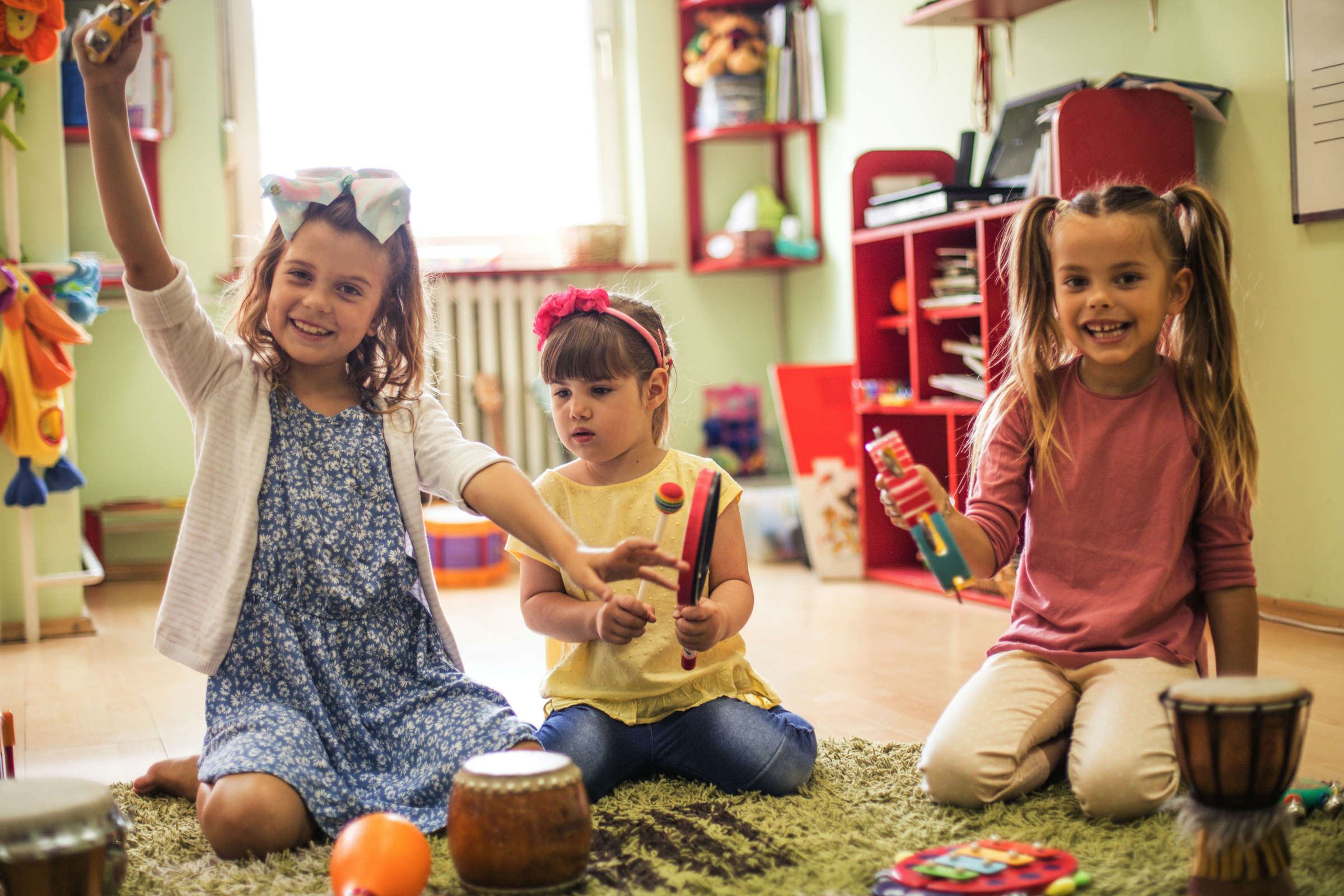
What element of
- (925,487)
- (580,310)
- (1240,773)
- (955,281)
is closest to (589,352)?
(580,310)

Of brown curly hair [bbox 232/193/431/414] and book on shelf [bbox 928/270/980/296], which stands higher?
book on shelf [bbox 928/270/980/296]

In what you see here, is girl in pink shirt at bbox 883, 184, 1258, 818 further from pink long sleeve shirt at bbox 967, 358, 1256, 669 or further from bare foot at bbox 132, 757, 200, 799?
bare foot at bbox 132, 757, 200, 799

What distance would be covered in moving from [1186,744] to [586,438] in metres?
0.75

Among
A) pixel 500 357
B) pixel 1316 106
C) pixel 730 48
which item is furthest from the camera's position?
Answer: pixel 500 357

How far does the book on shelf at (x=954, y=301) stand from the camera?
288cm

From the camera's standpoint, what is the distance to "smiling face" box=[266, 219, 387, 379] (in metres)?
1.39

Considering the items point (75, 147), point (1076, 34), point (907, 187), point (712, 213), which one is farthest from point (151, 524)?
point (1076, 34)

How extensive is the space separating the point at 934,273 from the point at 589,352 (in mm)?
1817

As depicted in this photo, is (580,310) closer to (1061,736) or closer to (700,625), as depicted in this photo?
(700,625)

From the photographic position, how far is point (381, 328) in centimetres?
150

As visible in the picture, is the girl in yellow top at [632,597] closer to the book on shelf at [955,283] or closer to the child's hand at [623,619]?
the child's hand at [623,619]

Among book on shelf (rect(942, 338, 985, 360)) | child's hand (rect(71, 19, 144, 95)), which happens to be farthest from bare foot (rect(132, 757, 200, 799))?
book on shelf (rect(942, 338, 985, 360))

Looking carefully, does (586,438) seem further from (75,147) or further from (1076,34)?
(75,147)

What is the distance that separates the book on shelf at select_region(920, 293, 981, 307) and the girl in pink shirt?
4.36 ft
